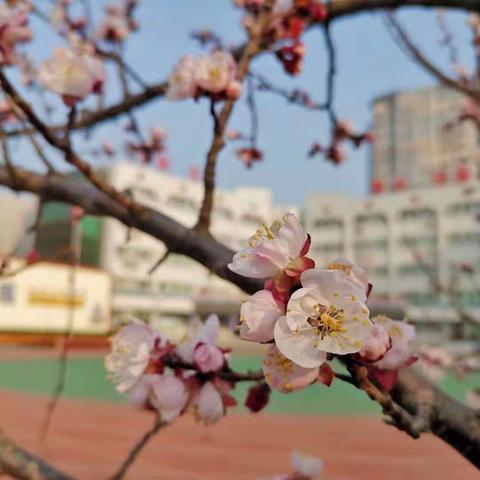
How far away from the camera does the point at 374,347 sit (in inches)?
23.0

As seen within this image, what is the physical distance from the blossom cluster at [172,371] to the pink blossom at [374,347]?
271 millimetres

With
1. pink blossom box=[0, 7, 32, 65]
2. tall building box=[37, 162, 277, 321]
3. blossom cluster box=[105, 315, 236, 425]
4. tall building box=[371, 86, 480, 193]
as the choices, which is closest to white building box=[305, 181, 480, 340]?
tall building box=[37, 162, 277, 321]

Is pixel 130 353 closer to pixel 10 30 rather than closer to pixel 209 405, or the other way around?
pixel 209 405

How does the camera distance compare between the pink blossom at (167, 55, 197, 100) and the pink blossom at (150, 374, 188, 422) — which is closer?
the pink blossom at (150, 374, 188, 422)

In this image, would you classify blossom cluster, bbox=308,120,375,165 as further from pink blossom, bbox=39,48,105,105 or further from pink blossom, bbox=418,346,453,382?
pink blossom, bbox=418,346,453,382

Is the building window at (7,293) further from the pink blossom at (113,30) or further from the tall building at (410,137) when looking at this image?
the tall building at (410,137)

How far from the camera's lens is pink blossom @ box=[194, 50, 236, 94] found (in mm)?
1083

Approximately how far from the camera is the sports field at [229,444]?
3.25 meters

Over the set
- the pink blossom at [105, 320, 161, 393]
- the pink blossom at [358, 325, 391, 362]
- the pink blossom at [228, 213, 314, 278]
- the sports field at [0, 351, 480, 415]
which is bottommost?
the sports field at [0, 351, 480, 415]

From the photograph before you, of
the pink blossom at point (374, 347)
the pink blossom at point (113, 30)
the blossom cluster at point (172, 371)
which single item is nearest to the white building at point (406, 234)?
the pink blossom at point (113, 30)

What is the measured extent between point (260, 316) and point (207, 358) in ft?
0.92

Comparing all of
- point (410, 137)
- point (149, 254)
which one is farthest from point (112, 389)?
point (410, 137)

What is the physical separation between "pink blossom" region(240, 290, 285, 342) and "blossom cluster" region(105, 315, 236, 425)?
272mm

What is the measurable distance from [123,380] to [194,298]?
31770 millimetres
